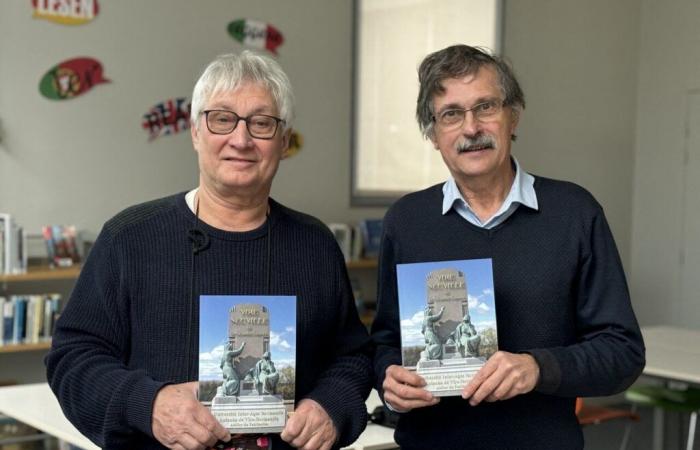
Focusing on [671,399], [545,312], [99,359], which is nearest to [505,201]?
[545,312]

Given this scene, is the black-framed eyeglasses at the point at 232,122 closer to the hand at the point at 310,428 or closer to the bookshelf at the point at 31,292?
the hand at the point at 310,428

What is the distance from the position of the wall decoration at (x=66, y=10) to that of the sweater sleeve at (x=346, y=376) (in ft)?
12.8

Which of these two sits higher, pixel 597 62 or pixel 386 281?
pixel 597 62

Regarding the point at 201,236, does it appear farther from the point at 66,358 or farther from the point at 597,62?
the point at 597,62

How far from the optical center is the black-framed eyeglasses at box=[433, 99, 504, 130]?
2137 millimetres

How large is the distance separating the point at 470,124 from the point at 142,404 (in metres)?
0.93

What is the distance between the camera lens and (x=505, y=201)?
7.11ft

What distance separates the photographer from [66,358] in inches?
76.4

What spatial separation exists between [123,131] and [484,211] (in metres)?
4.04

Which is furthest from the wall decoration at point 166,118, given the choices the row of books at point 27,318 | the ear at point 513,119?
the ear at point 513,119

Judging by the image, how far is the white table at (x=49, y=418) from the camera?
116 inches

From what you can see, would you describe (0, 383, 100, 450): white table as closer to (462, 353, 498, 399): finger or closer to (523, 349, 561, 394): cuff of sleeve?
(462, 353, 498, 399): finger

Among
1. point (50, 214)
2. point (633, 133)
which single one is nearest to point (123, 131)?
point (50, 214)

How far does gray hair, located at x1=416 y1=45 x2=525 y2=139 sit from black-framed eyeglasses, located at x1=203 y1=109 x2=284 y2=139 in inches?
16.6
